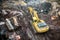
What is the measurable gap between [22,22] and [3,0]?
245 centimetres

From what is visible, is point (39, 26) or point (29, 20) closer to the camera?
point (39, 26)

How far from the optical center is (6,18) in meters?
6.54

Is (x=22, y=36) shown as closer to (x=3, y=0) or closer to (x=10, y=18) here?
(x=10, y=18)

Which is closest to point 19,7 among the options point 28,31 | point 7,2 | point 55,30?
point 7,2

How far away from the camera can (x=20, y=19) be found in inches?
256

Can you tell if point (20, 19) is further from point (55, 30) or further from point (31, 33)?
point (55, 30)

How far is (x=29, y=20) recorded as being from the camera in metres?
6.45

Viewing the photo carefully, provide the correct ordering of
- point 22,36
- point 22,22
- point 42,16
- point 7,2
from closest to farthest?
point 22,36
point 22,22
point 42,16
point 7,2

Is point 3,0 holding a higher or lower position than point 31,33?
higher

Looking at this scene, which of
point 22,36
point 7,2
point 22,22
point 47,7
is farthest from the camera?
point 7,2

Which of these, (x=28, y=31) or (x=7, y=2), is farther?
(x=7, y=2)

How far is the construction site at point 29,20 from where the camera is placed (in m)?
5.61

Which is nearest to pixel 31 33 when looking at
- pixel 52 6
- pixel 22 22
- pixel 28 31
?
pixel 28 31

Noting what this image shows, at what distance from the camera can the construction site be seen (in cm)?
561
